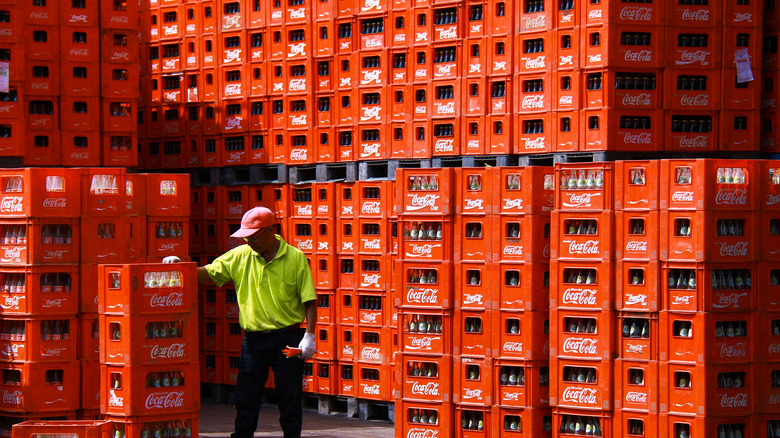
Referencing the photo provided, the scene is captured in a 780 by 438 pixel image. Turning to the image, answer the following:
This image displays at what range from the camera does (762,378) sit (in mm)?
9758

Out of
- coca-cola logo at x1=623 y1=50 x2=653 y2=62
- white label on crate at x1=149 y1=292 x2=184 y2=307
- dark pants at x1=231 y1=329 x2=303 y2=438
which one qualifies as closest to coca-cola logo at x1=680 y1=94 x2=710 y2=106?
coca-cola logo at x1=623 y1=50 x2=653 y2=62

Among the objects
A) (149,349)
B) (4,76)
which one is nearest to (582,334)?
(149,349)

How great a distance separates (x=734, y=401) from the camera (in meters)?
9.59

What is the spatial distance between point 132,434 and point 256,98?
548 centimetres

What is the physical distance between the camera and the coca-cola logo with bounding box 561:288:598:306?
10.0 meters

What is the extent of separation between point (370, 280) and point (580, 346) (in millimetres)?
3327

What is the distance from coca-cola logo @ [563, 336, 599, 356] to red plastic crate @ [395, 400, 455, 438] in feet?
4.01

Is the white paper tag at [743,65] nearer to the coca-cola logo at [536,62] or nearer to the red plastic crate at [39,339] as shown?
the coca-cola logo at [536,62]

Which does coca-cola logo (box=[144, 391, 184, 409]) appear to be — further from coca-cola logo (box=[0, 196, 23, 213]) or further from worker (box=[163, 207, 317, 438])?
coca-cola logo (box=[0, 196, 23, 213])

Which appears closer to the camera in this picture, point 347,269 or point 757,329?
point 757,329

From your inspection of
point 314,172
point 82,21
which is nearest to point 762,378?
point 314,172

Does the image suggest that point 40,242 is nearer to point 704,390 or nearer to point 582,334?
point 582,334

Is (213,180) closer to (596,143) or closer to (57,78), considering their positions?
(57,78)

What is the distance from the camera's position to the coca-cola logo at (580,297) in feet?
32.8
